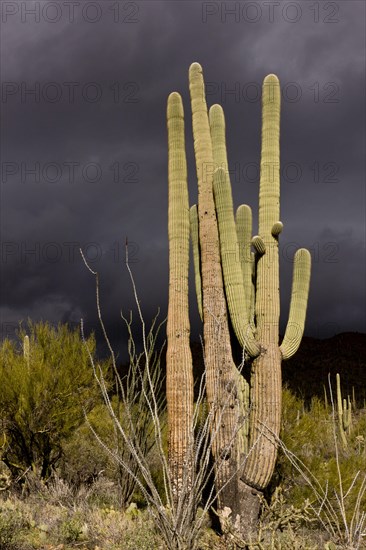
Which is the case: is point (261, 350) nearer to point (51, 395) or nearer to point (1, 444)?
point (51, 395)

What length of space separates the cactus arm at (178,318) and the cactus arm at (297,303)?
159cm

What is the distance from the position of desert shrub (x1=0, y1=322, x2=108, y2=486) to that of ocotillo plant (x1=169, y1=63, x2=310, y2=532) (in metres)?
3.27

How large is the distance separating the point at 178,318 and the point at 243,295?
1.09 metres

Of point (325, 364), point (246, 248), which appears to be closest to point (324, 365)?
point (325, 364)

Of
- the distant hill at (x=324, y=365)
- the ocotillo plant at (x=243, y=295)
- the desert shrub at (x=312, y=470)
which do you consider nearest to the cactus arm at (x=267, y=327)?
the ocotillo plant at (x=243, y=295)

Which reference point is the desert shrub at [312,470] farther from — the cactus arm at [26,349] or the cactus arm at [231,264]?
the cactus arm at [26,349]

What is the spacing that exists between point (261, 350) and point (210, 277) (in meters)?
1.40

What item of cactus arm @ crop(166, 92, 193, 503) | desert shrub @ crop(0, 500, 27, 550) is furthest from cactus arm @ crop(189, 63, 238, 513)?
desert shrub @ crop(0, 500, 27, 550)

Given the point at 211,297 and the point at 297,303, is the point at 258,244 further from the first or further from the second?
the point at 297,303

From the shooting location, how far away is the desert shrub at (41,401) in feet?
37.2

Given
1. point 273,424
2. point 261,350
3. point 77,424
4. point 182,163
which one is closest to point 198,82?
point 182,163

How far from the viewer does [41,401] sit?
37.1ft

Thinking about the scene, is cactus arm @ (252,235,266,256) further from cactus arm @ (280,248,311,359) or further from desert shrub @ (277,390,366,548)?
desert shrub @ (277,390,366,548)

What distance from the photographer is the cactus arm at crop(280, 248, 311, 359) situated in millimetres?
9727
